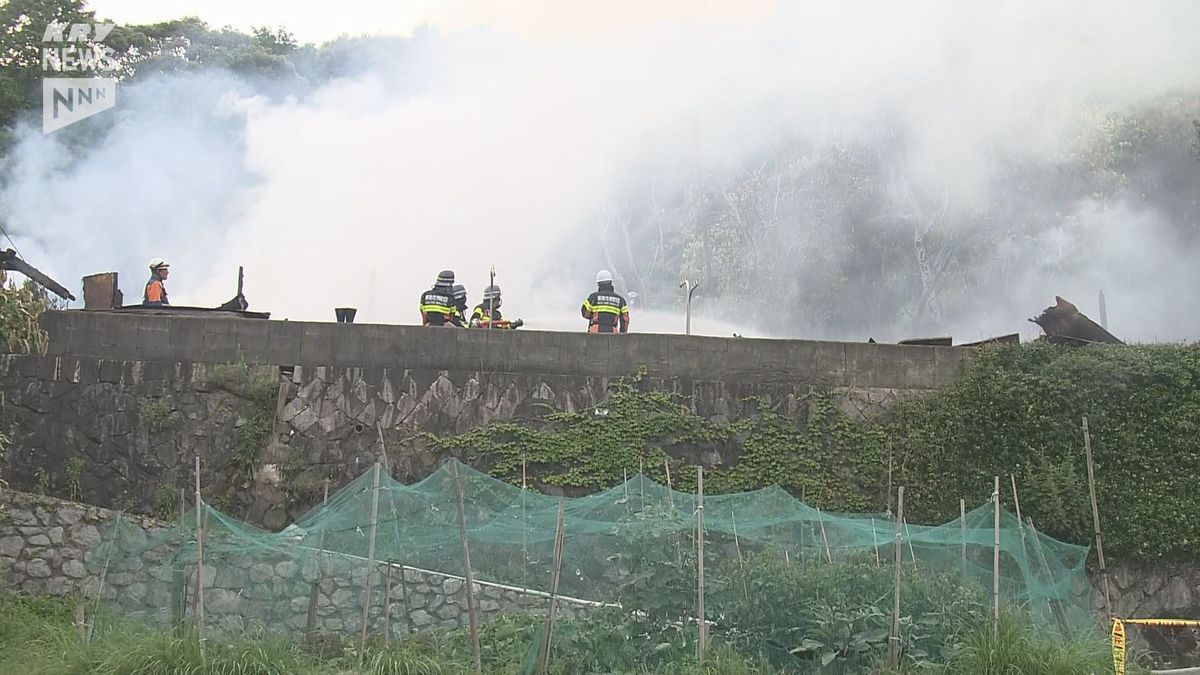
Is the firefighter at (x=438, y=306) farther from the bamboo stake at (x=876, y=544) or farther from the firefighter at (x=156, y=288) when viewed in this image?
the bamboo stake at (x=876, y=544)

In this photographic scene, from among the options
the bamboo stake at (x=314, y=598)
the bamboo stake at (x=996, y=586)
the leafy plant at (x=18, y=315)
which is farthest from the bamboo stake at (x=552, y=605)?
the leafy plant at (x=18, y=315)

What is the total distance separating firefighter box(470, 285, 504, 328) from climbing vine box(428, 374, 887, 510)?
9.96 feet

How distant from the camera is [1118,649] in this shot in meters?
7.61

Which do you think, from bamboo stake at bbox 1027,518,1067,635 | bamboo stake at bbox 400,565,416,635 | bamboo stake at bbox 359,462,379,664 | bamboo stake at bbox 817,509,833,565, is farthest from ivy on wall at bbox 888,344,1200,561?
bamboo stake at bbox 359,462,379,664

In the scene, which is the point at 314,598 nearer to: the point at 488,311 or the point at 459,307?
the point at 459,307

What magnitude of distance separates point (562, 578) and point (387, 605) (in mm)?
1328

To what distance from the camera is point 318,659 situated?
7.57 metres

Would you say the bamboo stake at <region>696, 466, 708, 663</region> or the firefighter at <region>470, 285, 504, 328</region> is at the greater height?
the firefighter at <region>470, 285, 504, 328</region>

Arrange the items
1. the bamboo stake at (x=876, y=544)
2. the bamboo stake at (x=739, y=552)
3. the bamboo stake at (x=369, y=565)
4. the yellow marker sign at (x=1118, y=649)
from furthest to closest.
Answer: the bamboo stake at (x=876, y=544), the bamboo stake at (x=739, y=552), the bamboo stake at (x=369, y=565), the yellow marker sign at (x=1118, y=649)

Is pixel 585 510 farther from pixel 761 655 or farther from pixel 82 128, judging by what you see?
pixel 82 128

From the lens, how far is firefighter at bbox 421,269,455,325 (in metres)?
14.0

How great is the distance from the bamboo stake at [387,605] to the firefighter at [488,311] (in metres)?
7.15

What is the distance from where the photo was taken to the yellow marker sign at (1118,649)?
7.57 meters

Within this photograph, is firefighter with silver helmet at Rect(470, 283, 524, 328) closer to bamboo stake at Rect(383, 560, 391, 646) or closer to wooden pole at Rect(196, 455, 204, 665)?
bamboo stake at Rect(383, 560, 391, 646)
